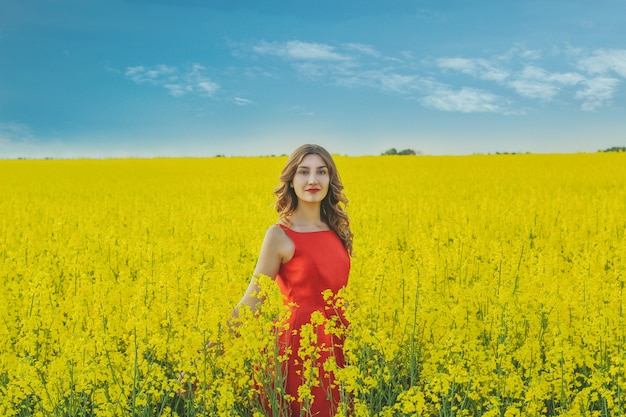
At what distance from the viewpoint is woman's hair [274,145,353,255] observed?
13.8 feet

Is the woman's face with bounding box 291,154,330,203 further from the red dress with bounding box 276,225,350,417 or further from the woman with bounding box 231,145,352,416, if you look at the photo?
the red dress with bounding box 276,225,350,417

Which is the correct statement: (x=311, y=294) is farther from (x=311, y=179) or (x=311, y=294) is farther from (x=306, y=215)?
(x=311, y=179)

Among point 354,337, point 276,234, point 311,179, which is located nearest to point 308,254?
point 276,234

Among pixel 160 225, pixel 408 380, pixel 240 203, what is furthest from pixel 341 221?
pixel 240 203

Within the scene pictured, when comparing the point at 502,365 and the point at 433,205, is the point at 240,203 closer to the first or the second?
the point at 433,205

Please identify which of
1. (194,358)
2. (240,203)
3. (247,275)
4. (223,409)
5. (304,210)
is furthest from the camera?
(240,203)

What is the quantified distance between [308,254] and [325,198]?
56 cm

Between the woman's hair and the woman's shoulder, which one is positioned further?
the woman's hair

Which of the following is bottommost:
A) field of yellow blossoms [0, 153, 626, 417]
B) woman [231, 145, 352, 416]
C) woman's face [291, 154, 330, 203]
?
field of yellow blossoms [0, 153, 626, 417]

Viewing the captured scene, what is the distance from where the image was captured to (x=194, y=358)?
333 cm

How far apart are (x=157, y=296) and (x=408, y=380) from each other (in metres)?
2.02

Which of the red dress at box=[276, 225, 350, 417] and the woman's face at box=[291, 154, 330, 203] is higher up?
the woman's face at box=[291, 154, 330, 203]

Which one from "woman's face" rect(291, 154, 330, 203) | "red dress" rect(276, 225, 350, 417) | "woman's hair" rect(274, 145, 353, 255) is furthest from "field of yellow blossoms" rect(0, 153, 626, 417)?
"woman's face" rect(291, 154, 330, 203)

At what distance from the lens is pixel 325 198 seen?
4.38 m
